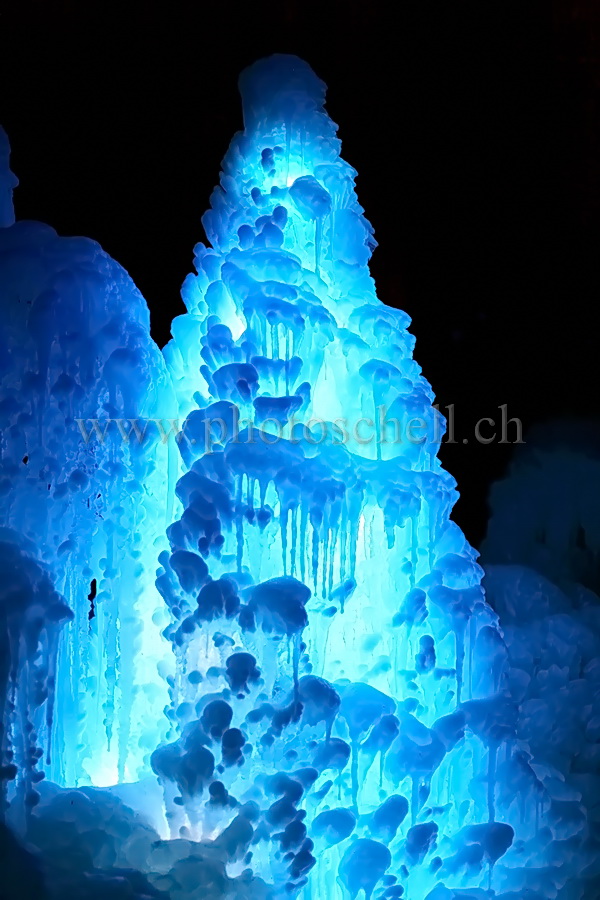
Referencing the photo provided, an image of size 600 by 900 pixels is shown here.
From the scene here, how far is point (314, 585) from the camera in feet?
12.5

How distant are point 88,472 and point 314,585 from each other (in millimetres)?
1067

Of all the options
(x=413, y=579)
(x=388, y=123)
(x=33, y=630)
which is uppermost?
(x=388, y=123)

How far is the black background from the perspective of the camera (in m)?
5.83

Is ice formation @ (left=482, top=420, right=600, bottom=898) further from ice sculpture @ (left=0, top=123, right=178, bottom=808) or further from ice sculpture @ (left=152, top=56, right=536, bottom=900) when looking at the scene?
ice sculpture @ (left=0, top=123, right=178, bottom=808)

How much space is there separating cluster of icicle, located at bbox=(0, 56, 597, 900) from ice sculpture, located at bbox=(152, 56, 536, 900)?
0.4 inches

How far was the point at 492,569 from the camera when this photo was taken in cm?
643

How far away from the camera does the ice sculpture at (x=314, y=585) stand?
3.56 meters

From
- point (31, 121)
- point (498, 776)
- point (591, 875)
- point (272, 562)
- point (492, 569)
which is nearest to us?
point (272, 562)

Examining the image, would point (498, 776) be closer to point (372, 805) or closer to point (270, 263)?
point (372, 805)

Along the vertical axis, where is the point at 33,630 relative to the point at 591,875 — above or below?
above

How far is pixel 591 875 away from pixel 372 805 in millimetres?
1412

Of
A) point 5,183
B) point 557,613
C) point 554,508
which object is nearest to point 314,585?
point 5,183

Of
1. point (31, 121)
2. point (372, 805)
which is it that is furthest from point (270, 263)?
point (31, 121)

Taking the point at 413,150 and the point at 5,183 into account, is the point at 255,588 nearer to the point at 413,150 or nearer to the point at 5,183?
the point at 5,183
